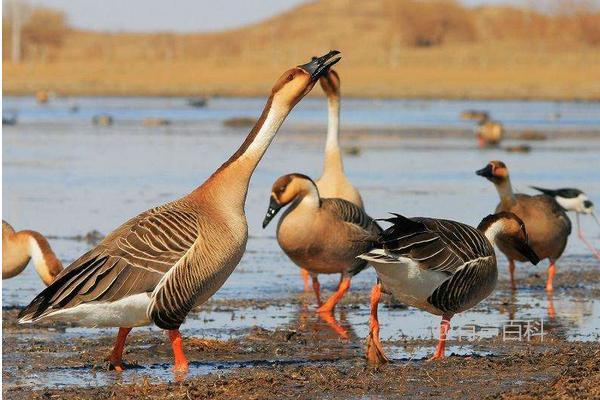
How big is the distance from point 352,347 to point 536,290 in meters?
3.24

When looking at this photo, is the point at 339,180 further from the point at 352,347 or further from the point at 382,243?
the point at 382,243

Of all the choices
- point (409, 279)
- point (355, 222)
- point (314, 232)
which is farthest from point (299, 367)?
point (355, 222)

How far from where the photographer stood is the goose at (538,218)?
36.7 ft

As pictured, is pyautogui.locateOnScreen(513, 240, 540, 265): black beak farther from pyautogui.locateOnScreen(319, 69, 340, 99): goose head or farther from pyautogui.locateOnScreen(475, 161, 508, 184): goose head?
pyautogui.locateOnScreen(319, 69, 340, 99): goose head

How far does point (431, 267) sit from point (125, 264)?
75.4 inches

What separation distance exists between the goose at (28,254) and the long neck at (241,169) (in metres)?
2.94

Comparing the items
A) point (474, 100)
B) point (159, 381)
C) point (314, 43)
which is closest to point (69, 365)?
point (159, 381)

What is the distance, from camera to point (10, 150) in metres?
26.8

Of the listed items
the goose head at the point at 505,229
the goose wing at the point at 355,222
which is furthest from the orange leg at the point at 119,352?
the goose wing at the point at 355,222

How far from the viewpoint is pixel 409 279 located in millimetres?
7484

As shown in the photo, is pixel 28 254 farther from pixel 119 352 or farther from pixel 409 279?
pixel 409 279

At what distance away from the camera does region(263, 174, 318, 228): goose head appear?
980 centimetres

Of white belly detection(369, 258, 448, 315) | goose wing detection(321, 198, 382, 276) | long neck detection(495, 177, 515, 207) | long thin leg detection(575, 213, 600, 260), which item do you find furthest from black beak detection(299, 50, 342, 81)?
long thin leg detection(575, 213, 600, 260)

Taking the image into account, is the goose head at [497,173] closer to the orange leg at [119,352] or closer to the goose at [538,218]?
the goose at [538,218]
